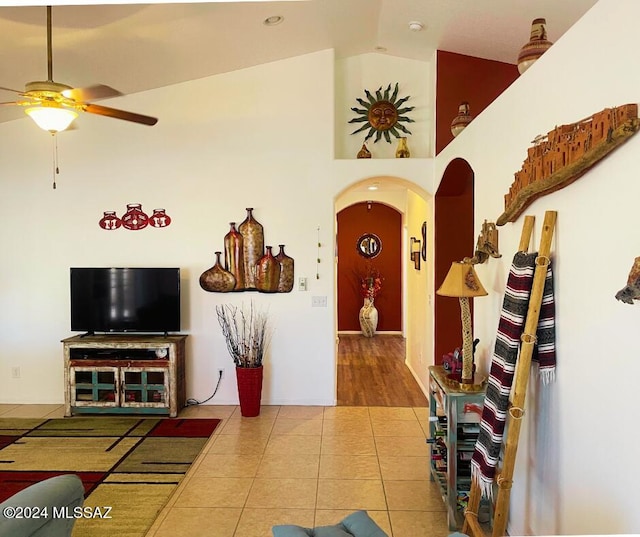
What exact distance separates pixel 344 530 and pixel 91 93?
8.90 feet

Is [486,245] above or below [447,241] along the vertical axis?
below

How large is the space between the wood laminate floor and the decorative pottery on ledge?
1.45 m

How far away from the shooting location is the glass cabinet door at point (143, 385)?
4484mm

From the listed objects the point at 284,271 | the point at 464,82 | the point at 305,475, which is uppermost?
the point at 464,82

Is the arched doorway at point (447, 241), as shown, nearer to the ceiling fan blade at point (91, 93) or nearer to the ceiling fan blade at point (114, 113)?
the ceiling fan blade at point (114, 113)

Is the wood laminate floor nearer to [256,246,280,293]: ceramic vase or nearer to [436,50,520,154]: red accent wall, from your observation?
[256,246,280,293]: ceramic vase

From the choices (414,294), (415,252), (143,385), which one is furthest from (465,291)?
(414,294)

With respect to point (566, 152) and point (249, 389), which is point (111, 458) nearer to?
point (249, 389)

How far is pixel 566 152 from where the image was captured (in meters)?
1.85

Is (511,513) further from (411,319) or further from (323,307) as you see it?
(411,319)

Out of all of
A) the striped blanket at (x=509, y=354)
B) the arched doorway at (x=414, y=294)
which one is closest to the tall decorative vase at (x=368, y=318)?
the arched doorway at (x=414, y=294)

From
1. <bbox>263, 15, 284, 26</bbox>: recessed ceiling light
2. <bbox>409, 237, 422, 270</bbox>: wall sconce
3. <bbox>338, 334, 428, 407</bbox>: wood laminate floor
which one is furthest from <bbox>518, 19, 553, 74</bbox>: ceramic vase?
<bbox>409, 237, 422, 270</bbox>: wall sconce

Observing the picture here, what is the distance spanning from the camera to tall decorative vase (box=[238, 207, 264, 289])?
4.75m

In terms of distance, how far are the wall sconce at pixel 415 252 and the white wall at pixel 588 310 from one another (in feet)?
12.2
